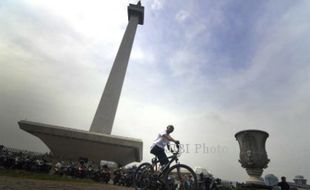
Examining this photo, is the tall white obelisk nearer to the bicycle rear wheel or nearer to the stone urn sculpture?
the stone urn sculpture

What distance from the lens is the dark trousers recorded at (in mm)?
6801

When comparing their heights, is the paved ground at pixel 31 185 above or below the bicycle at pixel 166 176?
below

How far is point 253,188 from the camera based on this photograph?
14594mm

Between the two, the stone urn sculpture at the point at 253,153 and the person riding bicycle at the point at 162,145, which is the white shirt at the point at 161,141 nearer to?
the person riding bicycle at the point at 162,145

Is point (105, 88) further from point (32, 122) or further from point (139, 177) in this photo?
point (139, 177)

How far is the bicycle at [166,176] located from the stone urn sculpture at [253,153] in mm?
10723

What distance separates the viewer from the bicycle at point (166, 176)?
627 cm

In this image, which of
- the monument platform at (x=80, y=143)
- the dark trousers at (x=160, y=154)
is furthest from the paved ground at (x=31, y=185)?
the monument platform at (x=80, y=143)

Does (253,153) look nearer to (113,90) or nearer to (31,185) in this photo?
(31,185)

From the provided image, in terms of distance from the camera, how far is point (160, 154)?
271 inches

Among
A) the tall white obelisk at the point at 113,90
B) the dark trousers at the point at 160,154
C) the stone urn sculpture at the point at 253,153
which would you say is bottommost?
the dark trousers at the point at 160,154

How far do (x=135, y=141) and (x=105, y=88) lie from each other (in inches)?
508

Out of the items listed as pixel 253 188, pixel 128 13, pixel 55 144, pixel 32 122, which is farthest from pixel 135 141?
pixel 128 13

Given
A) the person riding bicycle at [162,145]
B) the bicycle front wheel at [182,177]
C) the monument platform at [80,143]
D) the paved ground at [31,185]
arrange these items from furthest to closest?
the monument platform at [80,143], the person riding bicycle at [162,145], the paved ground at [31,185], the bicycle front wheel at [182,177]
